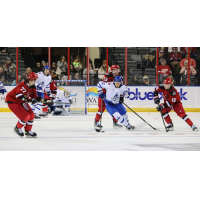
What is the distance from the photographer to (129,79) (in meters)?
12.0

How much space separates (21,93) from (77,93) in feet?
19.5

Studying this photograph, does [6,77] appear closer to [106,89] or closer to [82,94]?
[82,94]

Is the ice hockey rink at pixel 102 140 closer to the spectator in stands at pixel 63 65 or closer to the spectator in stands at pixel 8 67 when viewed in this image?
the spectator in stands at pixel 63 65

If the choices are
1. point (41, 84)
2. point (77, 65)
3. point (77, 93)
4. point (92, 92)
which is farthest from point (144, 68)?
point (41, 84)

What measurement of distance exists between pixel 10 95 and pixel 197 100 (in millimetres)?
7291

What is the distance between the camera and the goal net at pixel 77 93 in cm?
1118

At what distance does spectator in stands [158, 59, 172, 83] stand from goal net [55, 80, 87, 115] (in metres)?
2.41

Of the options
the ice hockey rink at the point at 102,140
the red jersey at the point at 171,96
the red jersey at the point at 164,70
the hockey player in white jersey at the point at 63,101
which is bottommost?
the ice hockey rink at the point at 102,140

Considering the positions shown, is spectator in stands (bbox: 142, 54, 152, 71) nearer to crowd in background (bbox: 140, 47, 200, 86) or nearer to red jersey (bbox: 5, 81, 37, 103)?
crowd in background (bbox: 140, 47, 200, 86)

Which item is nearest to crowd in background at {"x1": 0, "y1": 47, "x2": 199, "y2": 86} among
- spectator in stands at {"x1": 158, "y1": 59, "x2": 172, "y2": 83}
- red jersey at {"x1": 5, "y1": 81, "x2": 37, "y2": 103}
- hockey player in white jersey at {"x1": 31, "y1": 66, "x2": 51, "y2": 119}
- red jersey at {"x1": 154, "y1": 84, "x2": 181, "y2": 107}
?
spectator in stands at {"x1": 158, "y1": 59, "x2": 172, "y2": 83}

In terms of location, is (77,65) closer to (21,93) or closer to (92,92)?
(92,92)

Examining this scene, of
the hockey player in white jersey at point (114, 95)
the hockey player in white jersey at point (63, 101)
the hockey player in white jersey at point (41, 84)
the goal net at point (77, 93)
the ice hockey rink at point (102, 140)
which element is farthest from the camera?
the goal net at point (77, 93)

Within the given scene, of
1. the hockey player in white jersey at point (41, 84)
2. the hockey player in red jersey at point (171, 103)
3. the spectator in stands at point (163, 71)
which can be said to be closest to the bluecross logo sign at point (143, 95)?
the spectator in stands at point (163, 71)

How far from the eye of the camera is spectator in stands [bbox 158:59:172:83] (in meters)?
11.9
